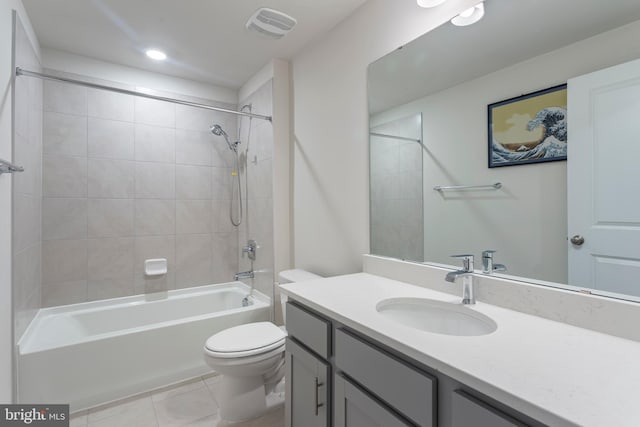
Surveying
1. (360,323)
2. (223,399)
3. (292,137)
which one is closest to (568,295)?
(360,323)

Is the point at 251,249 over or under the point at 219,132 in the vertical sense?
under

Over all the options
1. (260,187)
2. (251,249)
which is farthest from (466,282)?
(251,249)

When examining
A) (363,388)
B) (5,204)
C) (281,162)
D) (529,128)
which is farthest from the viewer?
(281,162)

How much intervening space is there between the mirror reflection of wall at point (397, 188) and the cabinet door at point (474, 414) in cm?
85

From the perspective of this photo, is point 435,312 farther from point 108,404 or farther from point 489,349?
point 108,404

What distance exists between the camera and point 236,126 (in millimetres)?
3252

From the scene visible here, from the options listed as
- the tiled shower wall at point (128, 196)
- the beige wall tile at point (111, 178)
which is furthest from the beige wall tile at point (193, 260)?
the beige wall tile at point (111, 178)

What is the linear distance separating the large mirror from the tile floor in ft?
4.19

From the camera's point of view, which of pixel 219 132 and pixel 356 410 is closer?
pixel 356 410

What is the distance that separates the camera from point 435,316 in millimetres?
1244

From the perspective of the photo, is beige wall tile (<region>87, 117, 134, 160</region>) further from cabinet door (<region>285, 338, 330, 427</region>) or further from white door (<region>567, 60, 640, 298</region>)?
white door (<region>567, 60, 640, 298</region>)

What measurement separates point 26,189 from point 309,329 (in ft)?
6.76

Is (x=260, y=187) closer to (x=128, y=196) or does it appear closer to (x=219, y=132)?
(x=219, y=132)

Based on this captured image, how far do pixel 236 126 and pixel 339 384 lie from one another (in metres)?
2.82
